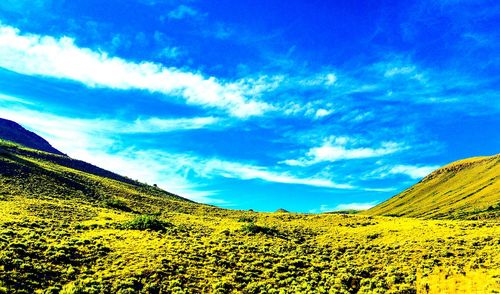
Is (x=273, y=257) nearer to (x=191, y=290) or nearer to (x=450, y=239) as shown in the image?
(x=191, y=290)

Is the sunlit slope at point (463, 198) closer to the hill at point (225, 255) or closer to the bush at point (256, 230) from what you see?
the hill at point (225, 255)

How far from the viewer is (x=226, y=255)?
3994 centimetres

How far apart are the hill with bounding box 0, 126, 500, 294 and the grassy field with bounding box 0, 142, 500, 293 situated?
0.10 metres

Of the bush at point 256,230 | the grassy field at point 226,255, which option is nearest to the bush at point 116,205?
the grassy field at point 226,255

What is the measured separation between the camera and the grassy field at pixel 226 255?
3109cm

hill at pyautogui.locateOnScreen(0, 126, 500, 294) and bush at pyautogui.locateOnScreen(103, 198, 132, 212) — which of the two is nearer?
hill at pyautogui.locateOnScreen(0, 126, 500, 294)

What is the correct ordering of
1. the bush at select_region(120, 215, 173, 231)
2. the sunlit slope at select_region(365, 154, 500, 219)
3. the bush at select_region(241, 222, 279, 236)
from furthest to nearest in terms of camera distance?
1. the sunlit slope at select_region(365, 154, 500, 219)
2. the bush at select_region(241, 222, 279, 236)
3. the bush at select_region(120, 215, 173, 231)

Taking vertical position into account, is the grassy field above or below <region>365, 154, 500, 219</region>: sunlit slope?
below

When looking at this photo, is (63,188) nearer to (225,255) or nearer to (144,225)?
(144,225)

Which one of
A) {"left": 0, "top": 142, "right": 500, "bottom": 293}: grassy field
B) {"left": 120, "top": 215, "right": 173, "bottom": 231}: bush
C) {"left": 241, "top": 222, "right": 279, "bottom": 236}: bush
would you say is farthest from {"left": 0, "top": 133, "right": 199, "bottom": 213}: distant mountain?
{"left": 241, "top": 222, "right": 279, "bottom": 236}: bush

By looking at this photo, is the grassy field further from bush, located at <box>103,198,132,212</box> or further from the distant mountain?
bush, located at <box>103,198,132,212</box>

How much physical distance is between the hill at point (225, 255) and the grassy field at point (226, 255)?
0.10m

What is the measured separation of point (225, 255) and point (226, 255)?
0.11 meters

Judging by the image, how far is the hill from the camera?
31094 millimetres
